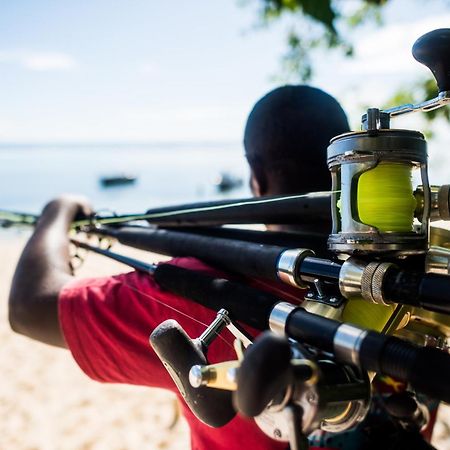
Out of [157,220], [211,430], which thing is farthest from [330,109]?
[211,430]

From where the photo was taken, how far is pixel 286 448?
1150mm

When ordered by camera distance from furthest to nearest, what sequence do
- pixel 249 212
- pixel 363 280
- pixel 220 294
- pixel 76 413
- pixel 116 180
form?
pixel 116 180 → pixel 76 413 → pixel 249 212 → pixel 220 294 → pixel 363 280

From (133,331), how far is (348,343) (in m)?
0.75

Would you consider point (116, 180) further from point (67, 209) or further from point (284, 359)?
point (284, 359)

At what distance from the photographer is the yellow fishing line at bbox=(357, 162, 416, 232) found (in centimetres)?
89

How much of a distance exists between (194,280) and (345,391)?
0.54m

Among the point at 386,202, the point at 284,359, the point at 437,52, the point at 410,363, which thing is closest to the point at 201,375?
the point at 284,359

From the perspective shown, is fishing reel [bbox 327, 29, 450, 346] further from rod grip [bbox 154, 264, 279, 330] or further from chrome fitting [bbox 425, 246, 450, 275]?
rod grip [bbox 154, 264, 279, 330]

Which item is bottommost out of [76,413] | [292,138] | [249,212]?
[76,413]

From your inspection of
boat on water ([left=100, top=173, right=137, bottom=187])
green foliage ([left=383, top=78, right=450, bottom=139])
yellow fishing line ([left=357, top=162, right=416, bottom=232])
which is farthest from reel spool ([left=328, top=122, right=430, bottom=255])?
boat on water ([left=100, top=173, right=137, bottom=187])

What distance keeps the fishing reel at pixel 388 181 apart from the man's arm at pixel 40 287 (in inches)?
38.5

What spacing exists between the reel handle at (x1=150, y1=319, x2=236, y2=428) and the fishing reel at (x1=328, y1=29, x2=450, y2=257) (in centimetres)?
31

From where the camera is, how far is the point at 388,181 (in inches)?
35.5

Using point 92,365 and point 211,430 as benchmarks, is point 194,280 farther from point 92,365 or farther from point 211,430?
point 92,365
